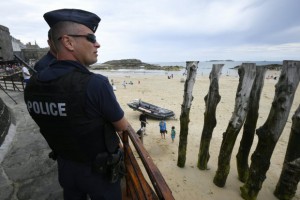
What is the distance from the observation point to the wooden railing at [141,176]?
4.69ft

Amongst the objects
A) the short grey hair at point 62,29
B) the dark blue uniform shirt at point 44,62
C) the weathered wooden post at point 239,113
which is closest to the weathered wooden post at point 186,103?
the weathered wooden post at point 239,113

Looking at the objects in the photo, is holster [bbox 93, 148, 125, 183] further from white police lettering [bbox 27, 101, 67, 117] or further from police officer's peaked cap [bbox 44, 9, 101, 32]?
police officer's peaked cap [bbox 44, 9, 101, 32]

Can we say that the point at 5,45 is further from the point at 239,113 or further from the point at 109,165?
the point at 239,113

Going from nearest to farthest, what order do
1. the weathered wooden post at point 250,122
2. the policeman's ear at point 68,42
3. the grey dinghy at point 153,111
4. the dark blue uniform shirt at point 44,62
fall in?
1. the policeman's ear at point 68,42
2. the dark blue uniform shirt at point 44,62
3. the weathered wooden post at point 250,122
4. the grey dinghy at point 153,111

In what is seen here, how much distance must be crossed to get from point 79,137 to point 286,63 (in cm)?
473

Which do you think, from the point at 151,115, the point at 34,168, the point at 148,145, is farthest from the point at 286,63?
the point at 151,115

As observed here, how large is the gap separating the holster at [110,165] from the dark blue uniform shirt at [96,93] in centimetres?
36

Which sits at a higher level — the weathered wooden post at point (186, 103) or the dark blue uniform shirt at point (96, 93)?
the dark blue uniform shirt at point (96, 93)

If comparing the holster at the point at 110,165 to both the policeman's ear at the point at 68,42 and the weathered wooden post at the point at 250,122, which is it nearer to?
the policeman's ear at the point at 68,42

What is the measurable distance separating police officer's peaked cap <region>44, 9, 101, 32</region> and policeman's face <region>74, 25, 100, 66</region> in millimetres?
56

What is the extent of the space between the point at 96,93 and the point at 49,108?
408 millimetres

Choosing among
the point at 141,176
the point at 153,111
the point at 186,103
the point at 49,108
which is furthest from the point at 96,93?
the point at 153,111

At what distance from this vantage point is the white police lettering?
56.9 inches

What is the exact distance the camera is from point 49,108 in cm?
148
